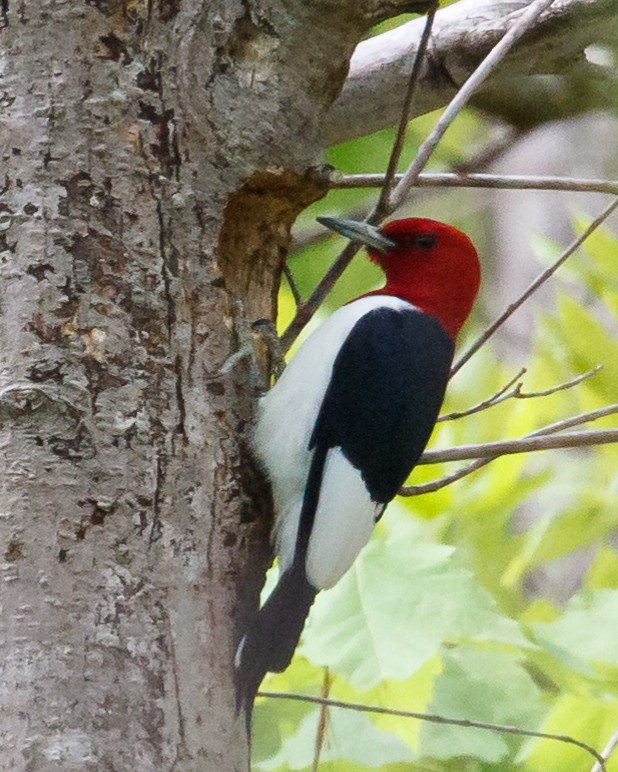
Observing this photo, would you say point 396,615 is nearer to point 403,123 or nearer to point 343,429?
point 343,429

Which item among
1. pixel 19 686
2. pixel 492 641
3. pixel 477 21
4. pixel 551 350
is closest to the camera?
pixel 19 686

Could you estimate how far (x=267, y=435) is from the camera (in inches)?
74.6

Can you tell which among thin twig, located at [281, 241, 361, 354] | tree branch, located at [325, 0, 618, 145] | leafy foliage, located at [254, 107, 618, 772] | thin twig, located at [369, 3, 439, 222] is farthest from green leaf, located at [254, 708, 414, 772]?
tree branch, located at [325, 0, 618, 145]

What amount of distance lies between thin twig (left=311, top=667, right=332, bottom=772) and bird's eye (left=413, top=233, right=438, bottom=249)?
0.95 meters

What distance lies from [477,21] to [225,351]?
101 centimetres

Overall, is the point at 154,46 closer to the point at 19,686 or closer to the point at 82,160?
the point at 82,160

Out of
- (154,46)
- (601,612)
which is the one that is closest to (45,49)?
(154,46)

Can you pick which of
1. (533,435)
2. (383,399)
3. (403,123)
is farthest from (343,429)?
(403,123)

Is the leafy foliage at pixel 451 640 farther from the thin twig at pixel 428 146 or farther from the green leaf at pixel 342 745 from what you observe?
the thin twig at pixel 428 146

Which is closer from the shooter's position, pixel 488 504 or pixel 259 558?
pixel 259 558

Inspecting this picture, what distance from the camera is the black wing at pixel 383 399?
2.12m

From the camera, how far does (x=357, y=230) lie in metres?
2.37

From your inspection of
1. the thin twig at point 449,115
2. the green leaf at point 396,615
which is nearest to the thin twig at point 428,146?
the thin twig at point 449,115

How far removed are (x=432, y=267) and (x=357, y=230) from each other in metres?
0.24
